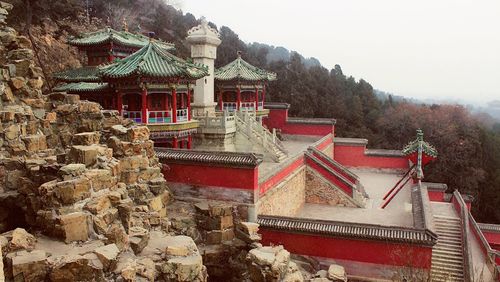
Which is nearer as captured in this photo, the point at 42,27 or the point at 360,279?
the point at 360,279

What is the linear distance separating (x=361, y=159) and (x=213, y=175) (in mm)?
18408

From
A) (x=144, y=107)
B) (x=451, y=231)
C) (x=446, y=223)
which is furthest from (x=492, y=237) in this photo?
(x=144, y=107)

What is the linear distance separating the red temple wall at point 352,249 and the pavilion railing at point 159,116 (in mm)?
6629

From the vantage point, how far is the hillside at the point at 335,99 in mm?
33094

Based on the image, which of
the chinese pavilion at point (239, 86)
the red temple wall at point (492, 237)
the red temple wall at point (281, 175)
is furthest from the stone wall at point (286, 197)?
the red temple wall at point (492, 237)

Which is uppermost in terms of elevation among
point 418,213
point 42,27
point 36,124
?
point 42,27

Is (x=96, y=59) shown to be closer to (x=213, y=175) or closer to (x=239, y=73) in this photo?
(x=239, y=73)

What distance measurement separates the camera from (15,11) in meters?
30.4

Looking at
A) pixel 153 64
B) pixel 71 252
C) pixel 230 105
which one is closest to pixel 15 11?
pixel 230 105

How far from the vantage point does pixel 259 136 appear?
73.4 feet

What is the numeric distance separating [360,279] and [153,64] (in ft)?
39.0

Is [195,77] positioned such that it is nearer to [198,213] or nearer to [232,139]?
[232,139]

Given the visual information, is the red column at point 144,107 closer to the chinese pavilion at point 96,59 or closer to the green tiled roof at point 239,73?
the chinese pavilion at point 96,59

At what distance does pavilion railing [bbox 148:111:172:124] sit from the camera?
56.3 ft
